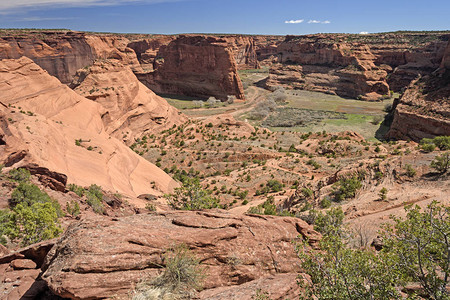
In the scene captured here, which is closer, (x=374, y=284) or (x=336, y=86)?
(x=374, y=284)

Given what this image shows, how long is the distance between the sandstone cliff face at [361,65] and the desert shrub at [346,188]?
7096 centimetres

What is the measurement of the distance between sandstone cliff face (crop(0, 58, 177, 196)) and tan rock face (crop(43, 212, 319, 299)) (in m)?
12.8

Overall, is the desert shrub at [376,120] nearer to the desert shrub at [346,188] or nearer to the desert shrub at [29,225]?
the desert shrub at [346,188]

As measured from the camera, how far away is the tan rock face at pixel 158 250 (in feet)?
22.4

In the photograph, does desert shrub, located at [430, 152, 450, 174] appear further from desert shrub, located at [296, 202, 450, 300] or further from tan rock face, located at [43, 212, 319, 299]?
desert shrub, located at [296, 202, 450, 300]

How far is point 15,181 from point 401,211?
70.3 feet

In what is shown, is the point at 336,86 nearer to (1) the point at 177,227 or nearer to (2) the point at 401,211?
(2) the point at 401,211

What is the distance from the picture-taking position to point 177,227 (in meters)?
8.80

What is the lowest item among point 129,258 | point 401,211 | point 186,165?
point 186,165

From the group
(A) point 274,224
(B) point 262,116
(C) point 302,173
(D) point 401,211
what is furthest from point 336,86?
(A) point 274,224

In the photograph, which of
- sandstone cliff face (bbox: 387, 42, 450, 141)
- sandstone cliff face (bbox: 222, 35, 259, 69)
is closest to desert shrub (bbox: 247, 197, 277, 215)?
sandstone cliff face (bbox: 387, 42, 450, 141)

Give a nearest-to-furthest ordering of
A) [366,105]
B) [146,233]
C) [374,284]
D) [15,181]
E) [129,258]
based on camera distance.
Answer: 1. [374,284]
2. [129,258]
3. [146,233]
4. [15,181]
5. [366,105]

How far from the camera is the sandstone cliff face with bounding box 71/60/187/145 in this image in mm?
40812

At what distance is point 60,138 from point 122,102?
65.6 ft
